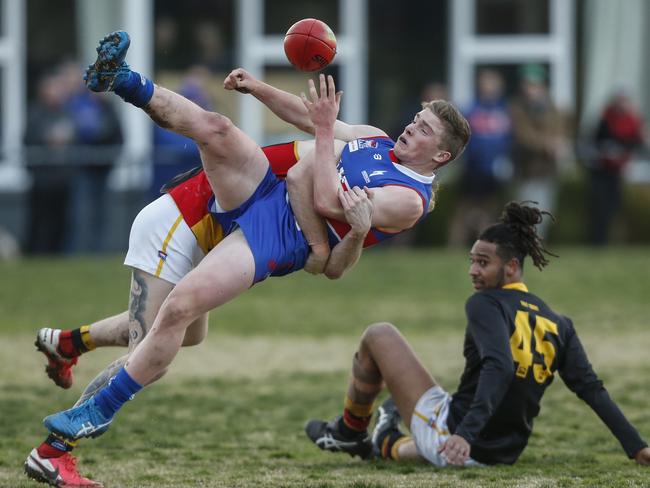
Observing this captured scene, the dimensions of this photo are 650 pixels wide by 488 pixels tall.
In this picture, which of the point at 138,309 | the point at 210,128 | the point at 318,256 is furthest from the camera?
the point at 138,309

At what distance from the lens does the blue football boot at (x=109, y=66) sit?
5996 mm

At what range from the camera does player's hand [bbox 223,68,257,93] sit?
6.39 metres

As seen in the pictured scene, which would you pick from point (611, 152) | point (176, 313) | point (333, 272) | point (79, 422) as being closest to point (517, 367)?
point (333, 272)

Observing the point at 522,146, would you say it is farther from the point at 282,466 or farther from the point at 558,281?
the point at 282,466

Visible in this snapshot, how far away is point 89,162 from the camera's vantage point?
53.8ft

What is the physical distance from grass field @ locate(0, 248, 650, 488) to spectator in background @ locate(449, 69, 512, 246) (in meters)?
0.99

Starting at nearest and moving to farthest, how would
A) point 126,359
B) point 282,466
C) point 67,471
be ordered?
point 67,471 < point 126,359 < point 282,466

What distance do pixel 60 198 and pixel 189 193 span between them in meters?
10.1

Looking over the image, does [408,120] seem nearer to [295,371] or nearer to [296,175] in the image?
[295,371]

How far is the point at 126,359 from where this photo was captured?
6324mm

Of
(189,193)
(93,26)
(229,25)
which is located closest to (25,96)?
(93,26)

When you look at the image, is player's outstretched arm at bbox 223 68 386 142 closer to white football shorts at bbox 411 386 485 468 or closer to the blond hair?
the blond hair

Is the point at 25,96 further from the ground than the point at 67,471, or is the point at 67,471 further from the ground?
the point at 25,96

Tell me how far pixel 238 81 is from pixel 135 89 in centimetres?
56
